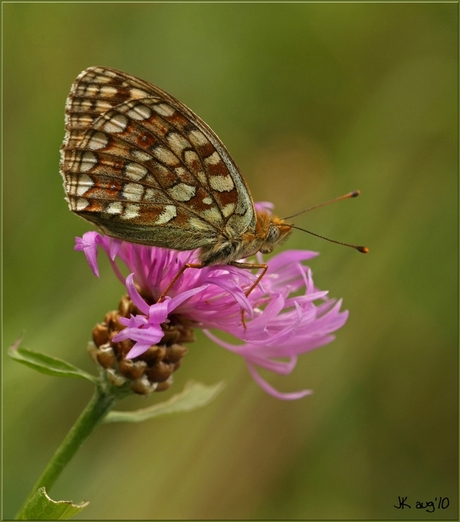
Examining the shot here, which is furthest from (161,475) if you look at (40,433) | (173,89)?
(173,89)

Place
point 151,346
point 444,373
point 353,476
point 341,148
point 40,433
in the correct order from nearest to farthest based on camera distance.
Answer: point 151,346, point 40,433, point 353,476, point 444,373, point 341,148

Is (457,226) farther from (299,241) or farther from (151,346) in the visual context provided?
(151,346)

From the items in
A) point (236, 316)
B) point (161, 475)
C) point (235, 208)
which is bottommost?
point (161, 475)

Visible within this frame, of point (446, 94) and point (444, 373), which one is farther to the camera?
point (446, 94)

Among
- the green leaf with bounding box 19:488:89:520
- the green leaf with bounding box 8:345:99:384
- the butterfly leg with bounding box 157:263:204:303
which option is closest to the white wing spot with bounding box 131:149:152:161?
the butterfly leg with bounding box 157:263:204:303

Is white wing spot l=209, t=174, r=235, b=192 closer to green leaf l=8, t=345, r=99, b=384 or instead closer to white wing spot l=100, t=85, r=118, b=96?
white wing spot l=100, t=85, r=118, b=96

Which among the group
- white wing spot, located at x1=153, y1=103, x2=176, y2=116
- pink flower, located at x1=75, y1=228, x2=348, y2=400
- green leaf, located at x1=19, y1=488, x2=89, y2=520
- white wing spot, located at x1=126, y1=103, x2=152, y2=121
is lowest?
green leaf, located at x1=19, y1=488, x2=89, y2=520

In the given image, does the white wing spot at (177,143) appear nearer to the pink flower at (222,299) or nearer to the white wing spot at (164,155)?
the white wing spot at (164,155)
